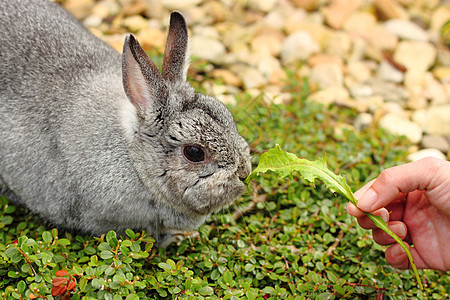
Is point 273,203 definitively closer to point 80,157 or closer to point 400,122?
point 80,157

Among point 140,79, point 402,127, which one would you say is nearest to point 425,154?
point 402,127

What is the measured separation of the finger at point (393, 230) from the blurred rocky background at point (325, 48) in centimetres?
219

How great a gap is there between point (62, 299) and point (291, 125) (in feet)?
10.9

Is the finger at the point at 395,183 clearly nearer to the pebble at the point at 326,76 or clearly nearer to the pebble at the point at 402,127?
the pebble at the point at 402,127

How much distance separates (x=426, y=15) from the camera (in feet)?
26.9

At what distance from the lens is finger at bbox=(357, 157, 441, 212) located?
10.4 ft

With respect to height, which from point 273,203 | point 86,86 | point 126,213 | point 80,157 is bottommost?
point 273,203

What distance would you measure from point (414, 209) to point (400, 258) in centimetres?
42

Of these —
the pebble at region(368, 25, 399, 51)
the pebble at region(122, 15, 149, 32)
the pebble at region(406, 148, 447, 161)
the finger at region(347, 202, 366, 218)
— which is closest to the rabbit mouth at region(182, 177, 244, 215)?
the finger at region(347, 202, 366, 218)

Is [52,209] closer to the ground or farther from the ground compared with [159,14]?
closer to the ground

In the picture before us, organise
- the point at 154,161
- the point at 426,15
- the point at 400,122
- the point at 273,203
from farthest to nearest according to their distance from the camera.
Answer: the point at 426,15 < the point at 400,122 < the point at 273,203 < the point at 154,161

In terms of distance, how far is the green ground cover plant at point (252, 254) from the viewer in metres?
3.12

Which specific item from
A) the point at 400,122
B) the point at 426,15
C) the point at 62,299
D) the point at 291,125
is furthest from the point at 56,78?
the point at 426,15

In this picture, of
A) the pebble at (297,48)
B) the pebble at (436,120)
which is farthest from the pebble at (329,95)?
the pebble at (436,120)
